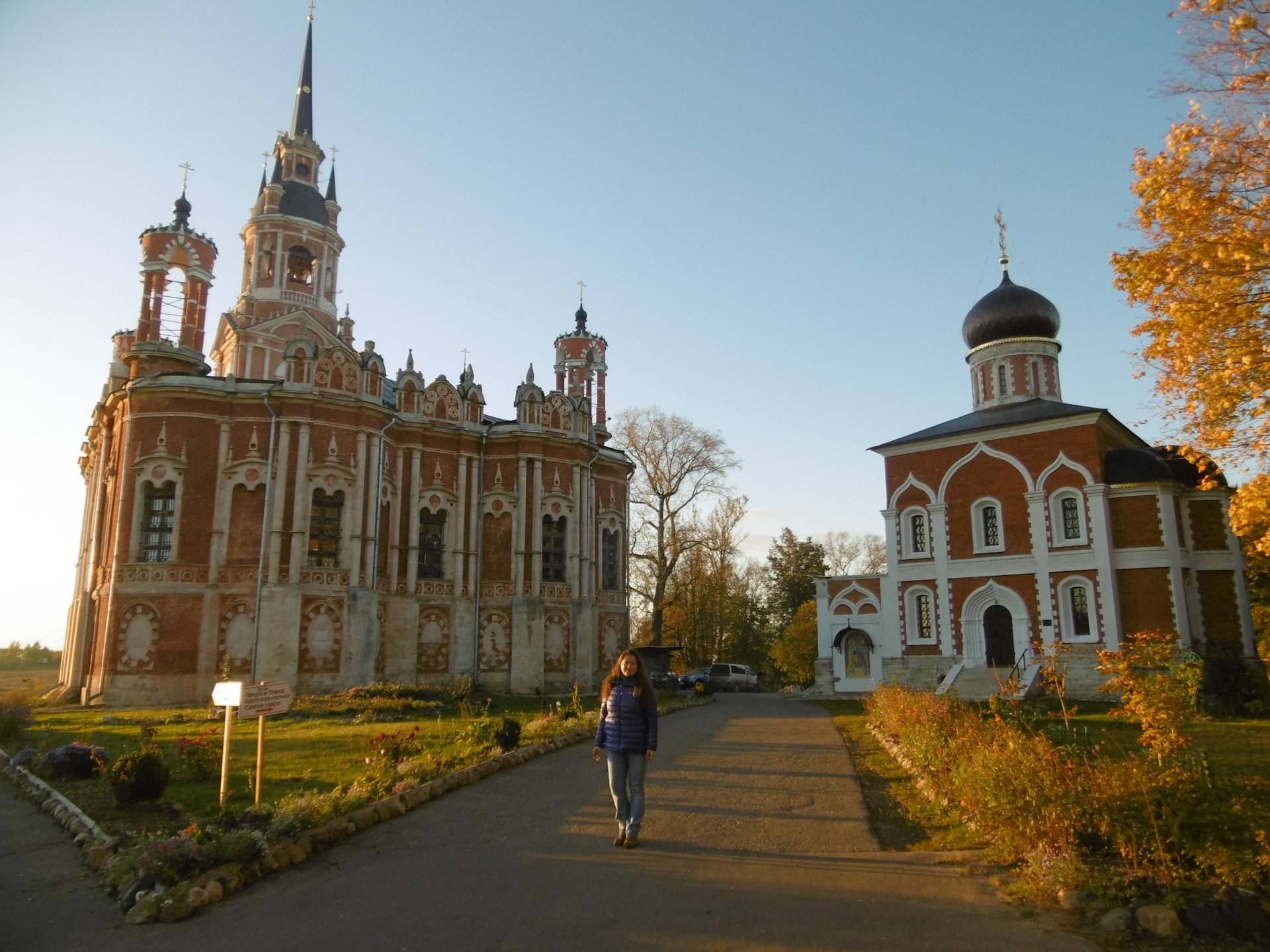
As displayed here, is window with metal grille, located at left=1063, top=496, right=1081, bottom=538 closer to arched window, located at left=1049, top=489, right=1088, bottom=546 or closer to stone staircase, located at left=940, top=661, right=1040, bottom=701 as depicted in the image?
arched window, located at left=1049, top=489, right=1088, bottom=546

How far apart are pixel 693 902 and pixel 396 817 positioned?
13.7 ft

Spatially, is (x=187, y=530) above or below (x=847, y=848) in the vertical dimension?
Answer: above

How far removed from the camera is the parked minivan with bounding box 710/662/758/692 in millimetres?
41844

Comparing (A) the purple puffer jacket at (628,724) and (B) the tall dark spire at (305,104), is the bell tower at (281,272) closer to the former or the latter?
(B) the tall dark spire at (305,104)

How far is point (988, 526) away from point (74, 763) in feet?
95.7

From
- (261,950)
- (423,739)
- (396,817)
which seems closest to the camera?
(261,950)

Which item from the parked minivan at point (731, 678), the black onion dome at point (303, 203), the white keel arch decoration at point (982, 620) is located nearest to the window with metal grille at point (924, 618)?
the white keel arch decoration at point (982, 620)

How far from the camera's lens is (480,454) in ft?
104

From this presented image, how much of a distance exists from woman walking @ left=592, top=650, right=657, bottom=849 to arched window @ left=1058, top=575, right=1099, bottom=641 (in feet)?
84.3

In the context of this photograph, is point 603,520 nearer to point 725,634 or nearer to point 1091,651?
point 1091,651

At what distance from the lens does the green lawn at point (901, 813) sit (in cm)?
→ 848

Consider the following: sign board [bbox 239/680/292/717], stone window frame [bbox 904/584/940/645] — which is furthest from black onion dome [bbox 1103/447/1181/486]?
sign board [bbox 239/680/292/717]

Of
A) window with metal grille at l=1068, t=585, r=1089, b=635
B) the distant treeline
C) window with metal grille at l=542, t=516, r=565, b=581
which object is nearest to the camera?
window with metal grille at l=1068, t=585, r=1089, b=635

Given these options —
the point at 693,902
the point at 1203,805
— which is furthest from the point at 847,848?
the point at 1203,805
